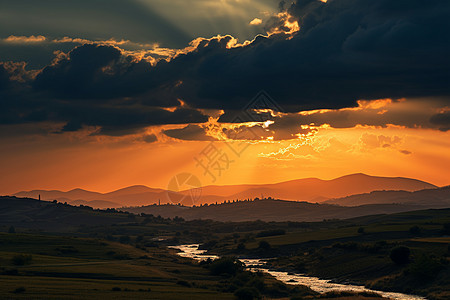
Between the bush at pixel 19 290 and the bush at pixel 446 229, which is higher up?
the bush at pixel 446 229

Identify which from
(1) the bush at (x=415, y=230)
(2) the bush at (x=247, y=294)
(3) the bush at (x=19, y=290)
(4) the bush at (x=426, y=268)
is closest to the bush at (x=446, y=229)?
(1) the bush at (x=415, y=230)

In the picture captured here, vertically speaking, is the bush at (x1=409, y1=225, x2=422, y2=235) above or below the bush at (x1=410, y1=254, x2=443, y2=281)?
above

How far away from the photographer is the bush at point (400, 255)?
12581 cm

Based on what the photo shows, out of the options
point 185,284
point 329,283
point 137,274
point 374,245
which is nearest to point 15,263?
point 137,274

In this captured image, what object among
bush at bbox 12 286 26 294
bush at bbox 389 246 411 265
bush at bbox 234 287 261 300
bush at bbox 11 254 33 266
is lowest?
bush at bbox 234 287 261 300

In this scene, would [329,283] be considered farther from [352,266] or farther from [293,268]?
[293,268]

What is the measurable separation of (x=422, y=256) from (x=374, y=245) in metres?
35.4

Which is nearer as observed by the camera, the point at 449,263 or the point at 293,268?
the point at 449,263

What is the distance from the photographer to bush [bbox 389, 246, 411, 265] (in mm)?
125812

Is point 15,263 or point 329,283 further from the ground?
point 15,263

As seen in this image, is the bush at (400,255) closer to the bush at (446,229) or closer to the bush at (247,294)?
the bush at (247,294)

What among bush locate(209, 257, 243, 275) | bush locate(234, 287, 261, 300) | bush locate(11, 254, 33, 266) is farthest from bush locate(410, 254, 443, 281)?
bush locate(11, 254, 33, 266)

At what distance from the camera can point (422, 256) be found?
114312 mm

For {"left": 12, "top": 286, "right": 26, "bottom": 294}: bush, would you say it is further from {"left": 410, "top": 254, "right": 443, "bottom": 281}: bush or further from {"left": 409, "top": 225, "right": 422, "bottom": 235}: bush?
{"left": 409, "top": 225, "right": 422, "bottom": 235}: bush
